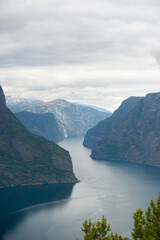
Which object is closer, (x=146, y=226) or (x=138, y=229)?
(x=138, y=229)

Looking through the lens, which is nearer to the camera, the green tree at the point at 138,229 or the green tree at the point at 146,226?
the green tree at the point at 138,229

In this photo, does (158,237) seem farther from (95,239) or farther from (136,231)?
(95,239)

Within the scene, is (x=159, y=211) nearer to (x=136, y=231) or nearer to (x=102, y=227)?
(x=136, y=231)

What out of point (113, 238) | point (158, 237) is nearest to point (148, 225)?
point (158, 237)

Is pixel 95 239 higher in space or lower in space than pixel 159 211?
lower

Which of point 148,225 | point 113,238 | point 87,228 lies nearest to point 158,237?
point 148,225

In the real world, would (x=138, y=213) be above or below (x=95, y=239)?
above

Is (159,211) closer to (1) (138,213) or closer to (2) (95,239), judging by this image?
(1) (138,213)

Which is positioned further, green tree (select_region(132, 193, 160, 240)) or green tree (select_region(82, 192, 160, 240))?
green tree (select_region(132, 193, 160, 240))

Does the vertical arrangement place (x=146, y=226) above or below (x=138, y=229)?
below
